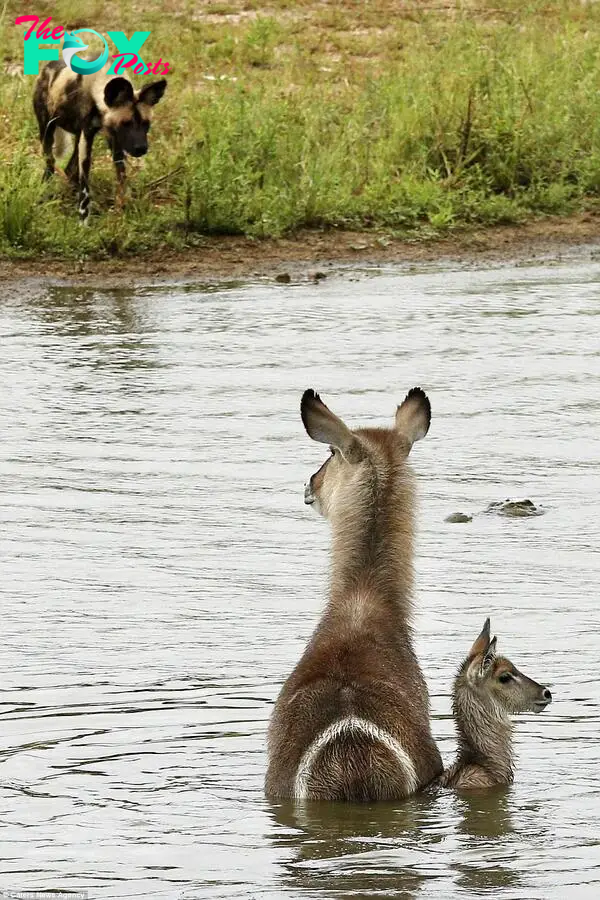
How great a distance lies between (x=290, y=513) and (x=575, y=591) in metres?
Result: 1.73

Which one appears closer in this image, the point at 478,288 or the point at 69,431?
the point at 69,431

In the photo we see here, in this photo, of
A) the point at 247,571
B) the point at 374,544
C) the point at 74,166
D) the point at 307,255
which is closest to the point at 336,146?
the point at 307,255

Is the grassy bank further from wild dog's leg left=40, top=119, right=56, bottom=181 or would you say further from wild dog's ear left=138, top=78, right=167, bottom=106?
wild dog's ear left=138, top=78, right=167, bottom=106

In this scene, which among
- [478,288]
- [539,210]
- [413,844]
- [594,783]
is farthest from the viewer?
[539,210]

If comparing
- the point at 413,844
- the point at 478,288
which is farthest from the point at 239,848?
the point at 478,288

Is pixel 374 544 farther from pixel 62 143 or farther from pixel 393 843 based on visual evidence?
pixel 62 143

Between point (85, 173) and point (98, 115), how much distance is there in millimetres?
601

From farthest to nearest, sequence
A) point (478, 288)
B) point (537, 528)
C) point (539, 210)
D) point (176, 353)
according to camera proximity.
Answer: point (539, 210) < point (478, 288) < point (176, 353) < point (537, 528)

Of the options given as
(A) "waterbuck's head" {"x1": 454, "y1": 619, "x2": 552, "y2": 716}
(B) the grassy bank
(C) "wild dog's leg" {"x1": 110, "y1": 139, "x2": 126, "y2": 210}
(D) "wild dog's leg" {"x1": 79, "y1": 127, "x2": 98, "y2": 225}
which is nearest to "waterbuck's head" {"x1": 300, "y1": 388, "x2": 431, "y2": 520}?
(A) "waterbuck's head" {"x1": 454, "y1": 619, "x2": 552, "y2": 716}

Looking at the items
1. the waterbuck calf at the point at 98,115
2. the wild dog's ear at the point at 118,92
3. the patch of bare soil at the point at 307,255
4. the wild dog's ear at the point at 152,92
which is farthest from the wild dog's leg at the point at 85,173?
the patch of bare soil at the point at 307,255

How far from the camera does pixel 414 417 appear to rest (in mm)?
5984

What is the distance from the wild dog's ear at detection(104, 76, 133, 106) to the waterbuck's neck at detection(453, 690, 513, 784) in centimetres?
1069

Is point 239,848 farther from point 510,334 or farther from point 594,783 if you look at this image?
point 510,334

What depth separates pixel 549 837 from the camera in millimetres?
5512
